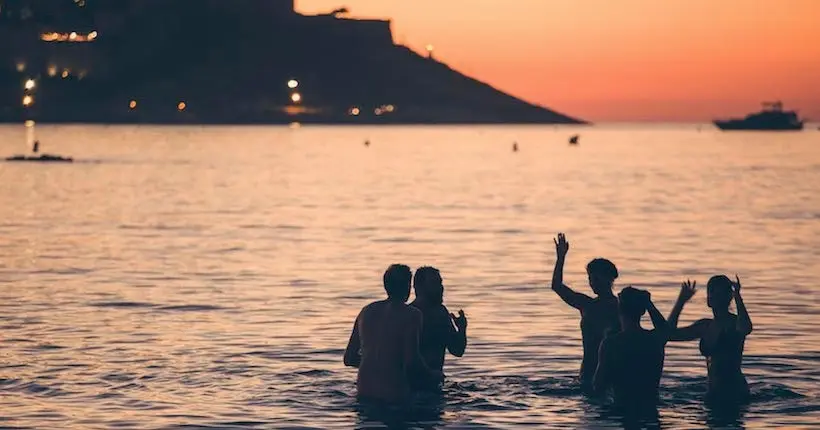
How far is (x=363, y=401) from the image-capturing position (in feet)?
61.3

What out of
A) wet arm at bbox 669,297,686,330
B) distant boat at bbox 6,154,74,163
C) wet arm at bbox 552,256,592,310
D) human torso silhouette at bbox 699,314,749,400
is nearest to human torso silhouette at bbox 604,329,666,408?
wet arm at bbox 669,297,686,330

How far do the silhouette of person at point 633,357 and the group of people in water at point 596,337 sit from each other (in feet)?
0.03

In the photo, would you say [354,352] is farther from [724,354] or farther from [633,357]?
[724,354]

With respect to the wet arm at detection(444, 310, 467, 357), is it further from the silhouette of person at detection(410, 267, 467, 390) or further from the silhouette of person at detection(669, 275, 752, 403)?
the silhouette of person at detection(669, 275, 752, 403)

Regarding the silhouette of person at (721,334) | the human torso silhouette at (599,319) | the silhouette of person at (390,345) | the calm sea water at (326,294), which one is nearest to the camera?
the silhouette of person at (721,334)

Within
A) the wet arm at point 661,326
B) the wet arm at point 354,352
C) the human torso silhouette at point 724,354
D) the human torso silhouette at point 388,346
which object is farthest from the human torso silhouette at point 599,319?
the wet arm at point 354,352

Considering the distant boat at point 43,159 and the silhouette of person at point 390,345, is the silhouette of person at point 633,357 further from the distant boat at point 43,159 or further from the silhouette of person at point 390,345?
the distant boat at point 43,159

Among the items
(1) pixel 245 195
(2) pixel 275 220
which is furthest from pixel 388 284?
(1) pixel 245 195

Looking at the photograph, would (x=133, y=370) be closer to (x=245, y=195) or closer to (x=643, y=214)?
(x=643, y=214)

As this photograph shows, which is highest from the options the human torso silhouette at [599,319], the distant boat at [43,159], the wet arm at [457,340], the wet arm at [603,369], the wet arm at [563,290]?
the distant boat at [43,159]

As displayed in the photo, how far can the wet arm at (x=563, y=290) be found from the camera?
694 inches

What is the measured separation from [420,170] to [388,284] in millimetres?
120617

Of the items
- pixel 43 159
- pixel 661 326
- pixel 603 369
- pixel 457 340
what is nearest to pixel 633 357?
pixel 603 369

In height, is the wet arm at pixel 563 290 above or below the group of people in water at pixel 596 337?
above
